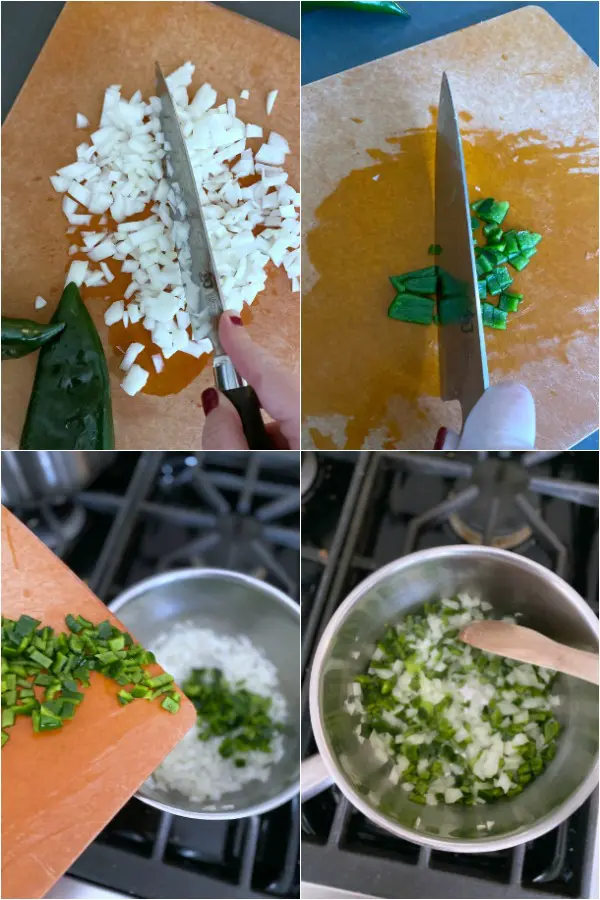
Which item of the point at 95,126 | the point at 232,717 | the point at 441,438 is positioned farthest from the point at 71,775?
the point at 95,126

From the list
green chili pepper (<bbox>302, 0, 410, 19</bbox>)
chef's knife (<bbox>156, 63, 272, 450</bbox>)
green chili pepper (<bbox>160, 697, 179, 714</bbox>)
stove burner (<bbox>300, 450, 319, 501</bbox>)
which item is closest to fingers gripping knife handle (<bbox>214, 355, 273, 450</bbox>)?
chef's knife (<bbox>156, 63, 272, 450</bbox>)

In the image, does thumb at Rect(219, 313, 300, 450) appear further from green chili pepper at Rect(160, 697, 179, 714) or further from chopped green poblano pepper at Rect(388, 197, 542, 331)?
green chili pepper at Rect(160, 697, 179, 714)

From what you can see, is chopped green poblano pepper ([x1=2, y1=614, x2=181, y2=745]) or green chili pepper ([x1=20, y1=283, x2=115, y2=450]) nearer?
chopped green poblano pepper ([x1=2, y1=614, x2=181, y2=745])

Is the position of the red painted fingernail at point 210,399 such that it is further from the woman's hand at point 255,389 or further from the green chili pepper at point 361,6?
the green chili pepper at point 361,6

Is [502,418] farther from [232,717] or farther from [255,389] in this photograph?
[232,717]

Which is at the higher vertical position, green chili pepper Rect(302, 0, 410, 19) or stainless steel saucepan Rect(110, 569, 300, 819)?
green chili pepper Rect(302, 0, 410, 19)

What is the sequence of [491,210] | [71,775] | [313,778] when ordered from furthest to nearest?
1. [491,210]
2. [313,778]
3. [71,775]

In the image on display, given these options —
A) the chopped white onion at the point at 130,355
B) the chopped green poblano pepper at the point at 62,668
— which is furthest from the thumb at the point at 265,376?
the chopped green poblano pepper at the point at 62,668
